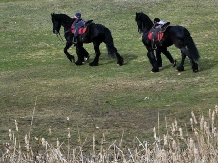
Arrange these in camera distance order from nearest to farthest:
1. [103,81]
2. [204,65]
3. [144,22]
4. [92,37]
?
[103,81], [144,22], [204,65], [92,37]

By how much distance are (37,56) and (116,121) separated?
12.0 metres

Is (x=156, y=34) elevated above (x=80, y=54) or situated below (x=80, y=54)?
above

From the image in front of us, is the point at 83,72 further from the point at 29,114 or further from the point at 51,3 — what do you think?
the point at 51,3

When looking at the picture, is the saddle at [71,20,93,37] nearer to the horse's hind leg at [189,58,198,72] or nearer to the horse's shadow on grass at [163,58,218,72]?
the horse's shadow on grass at [163,58,218,72]

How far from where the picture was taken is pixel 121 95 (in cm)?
1634

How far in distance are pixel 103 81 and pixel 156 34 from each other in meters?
2.31

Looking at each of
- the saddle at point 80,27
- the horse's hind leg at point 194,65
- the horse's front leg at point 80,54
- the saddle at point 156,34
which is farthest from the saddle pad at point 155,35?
the horse's front leg at point 80,54

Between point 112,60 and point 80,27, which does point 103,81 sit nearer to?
point 80,27

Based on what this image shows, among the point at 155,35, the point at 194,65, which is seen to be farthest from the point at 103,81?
the point at 194,65

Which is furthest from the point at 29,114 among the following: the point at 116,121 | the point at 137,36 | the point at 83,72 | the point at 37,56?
the point at 137,36

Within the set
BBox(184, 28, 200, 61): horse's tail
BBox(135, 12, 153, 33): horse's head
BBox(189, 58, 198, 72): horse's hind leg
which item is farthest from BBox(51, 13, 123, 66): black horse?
BBox(189, 58, 198, 72): horse's hind leg

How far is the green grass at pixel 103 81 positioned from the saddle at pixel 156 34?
3.23ft

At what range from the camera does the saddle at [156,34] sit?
19078mm

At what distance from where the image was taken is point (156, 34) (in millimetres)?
19234
